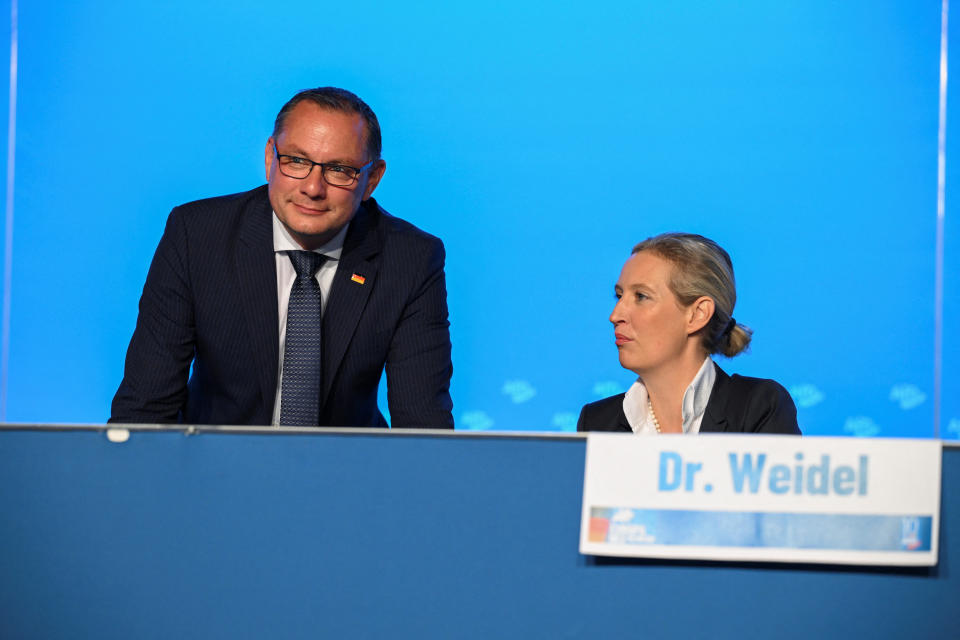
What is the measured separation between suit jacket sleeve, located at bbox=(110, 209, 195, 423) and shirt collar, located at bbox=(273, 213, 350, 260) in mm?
155

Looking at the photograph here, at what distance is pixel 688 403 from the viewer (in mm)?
1691

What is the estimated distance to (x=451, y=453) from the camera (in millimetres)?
854

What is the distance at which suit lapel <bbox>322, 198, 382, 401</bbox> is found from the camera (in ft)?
5.53

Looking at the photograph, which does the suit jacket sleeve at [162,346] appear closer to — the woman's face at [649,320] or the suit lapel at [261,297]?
the suit lapel at [261,297]

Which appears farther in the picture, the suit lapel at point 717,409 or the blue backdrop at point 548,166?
the blue backdrop at point 548,166

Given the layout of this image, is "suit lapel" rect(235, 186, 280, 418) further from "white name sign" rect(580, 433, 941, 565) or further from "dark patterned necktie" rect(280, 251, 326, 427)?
"white name sign" rect(580, 433, 941, 565)

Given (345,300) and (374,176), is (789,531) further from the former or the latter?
(374,176)

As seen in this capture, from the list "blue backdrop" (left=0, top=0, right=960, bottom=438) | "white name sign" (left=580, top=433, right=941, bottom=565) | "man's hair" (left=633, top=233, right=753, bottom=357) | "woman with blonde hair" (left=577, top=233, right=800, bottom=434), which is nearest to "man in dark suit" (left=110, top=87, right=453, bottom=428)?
"woman with blonde hair" (left=577, top=233, right=800, bottom=434)

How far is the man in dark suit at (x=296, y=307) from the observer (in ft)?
5.39

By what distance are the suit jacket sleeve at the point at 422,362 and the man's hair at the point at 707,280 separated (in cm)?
40

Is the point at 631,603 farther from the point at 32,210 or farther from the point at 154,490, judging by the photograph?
the point at 32,210

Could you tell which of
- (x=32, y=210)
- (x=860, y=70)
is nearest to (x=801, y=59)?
(x=860, y=70)

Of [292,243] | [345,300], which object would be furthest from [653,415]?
[292,243]

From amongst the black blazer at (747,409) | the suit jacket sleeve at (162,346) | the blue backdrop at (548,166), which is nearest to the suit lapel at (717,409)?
the black blazer at (747,409)
